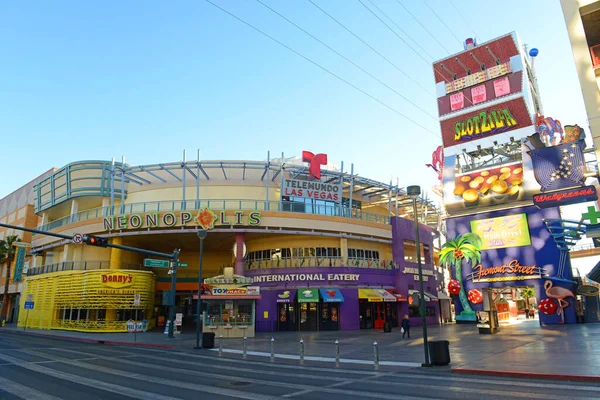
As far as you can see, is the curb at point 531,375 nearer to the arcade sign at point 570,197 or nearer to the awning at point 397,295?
the arcade sign at point 570,197

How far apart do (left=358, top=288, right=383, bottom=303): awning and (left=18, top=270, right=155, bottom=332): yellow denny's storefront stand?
1986 centimetres

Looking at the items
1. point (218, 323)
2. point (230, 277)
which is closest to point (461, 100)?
point (230, 277)

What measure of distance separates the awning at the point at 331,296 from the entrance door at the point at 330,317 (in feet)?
3.85

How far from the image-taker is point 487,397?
9461mm

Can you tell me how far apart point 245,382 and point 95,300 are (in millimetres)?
30209

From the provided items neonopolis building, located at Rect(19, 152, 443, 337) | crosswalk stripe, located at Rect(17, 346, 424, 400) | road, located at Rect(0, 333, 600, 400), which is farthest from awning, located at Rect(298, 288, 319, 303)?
crosswalk stripe, located at Rect(17, 346, 424, 400)

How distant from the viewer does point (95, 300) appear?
122ft

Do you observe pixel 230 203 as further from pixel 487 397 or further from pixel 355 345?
pixel 487 397

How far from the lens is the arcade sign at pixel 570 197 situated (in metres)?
29.0

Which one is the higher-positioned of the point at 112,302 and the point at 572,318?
the point at 112,302

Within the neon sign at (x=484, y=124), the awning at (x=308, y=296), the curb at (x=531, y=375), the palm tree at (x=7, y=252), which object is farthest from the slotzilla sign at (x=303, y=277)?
the palm tree at (x=7, y=252)

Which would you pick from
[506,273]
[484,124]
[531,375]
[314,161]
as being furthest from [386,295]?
[531,375]

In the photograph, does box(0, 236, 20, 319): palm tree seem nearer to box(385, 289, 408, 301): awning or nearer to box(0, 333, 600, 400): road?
box(0, 333, 600, 400): road

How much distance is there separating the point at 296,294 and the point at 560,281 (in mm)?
23241
